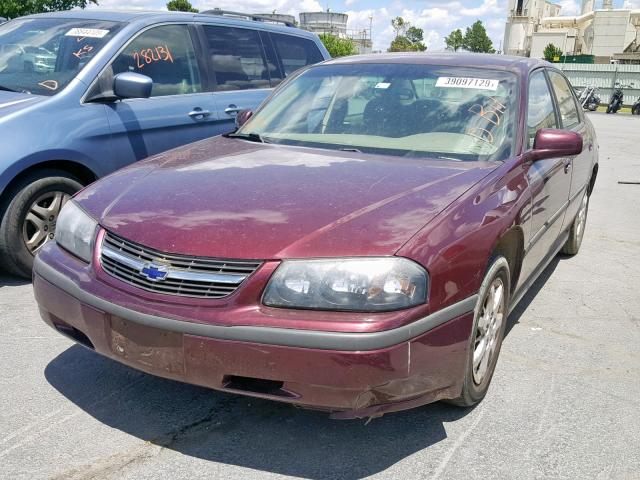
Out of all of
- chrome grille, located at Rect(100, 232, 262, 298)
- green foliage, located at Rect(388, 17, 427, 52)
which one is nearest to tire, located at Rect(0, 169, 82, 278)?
chrome grille, located at Rect(100, 232, 262, 298)

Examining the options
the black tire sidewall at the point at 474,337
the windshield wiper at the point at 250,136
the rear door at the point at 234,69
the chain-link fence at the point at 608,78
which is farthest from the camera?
the chain-link fence at the point at 608,78

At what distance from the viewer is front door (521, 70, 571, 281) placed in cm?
347

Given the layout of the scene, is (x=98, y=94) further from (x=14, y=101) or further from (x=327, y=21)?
(x=327, y=21)

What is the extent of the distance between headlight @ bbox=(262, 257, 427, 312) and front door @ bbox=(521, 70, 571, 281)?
131 cm

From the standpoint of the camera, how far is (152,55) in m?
5.16

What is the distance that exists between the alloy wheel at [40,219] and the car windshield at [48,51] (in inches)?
28.8

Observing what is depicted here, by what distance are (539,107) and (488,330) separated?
1.67 m

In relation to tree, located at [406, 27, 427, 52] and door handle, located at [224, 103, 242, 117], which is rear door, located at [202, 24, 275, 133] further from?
tree, located at [406, 27, 427, 52]

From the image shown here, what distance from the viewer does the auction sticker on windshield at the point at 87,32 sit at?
493 cm

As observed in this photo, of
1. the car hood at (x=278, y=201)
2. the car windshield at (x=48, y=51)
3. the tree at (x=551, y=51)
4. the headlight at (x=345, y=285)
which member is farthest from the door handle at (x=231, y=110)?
the tree at (x=551, y=51)

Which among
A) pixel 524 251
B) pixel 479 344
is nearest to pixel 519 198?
pixel 524 251

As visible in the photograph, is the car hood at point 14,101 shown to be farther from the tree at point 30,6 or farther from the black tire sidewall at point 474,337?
the tree at point 30,6

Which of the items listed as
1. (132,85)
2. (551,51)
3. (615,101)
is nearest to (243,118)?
(132,85)

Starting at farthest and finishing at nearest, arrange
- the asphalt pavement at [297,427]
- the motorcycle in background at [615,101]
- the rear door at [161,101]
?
1. the motorcycle in background at [615,101]
2. the rear door at [161,101]
3. the asphalt pavement at [297,427]
